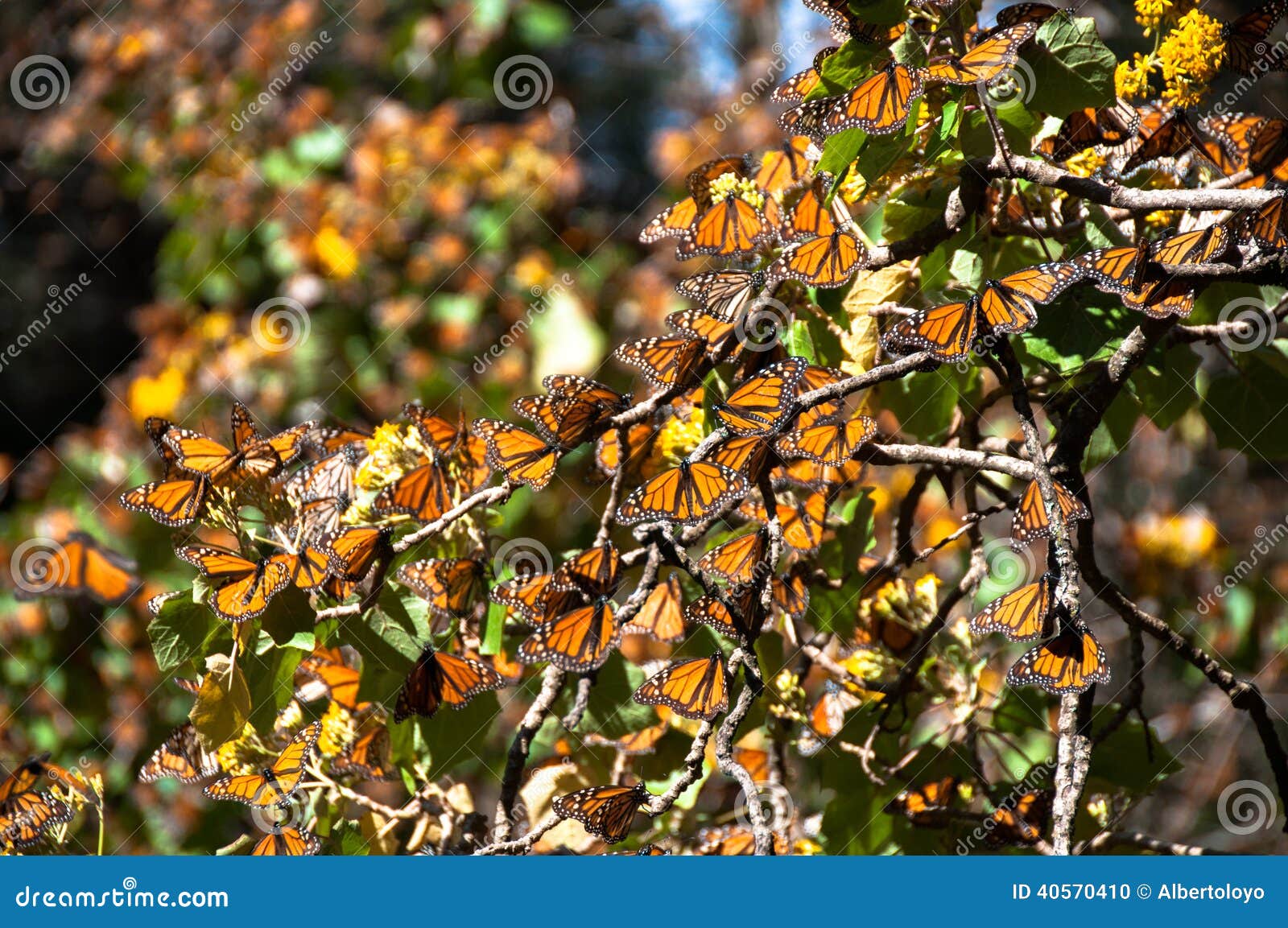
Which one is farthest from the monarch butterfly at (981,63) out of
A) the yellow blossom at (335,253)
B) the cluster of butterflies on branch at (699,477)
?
the yellow blossom at (335,253)

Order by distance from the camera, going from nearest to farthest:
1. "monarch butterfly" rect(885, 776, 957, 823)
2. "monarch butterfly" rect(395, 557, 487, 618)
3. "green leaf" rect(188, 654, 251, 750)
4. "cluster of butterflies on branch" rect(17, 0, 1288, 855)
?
"cluster of butterflies on branch" rect(17, 0, 1288, 855)
"green leaf" rect(188, 654, 251, 750)
"monarch butterfly" rect(395, 557, 487, 618)
"monarch butterfly" rect(885, 776, 957, 823)

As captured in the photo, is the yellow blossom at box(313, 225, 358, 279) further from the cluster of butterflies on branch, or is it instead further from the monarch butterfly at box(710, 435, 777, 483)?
the monarch butterfly at box(710, 435, 777, 483)

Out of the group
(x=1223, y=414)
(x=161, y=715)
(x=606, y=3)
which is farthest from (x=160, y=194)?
(x=1223, y=414)

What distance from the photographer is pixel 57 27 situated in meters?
5.28

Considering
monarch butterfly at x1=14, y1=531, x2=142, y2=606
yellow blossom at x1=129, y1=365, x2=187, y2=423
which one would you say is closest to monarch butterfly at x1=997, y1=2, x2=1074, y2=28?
monarch butterfly at x1=14, y1=531, x2=142, y2=606

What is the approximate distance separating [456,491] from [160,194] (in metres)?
4.20

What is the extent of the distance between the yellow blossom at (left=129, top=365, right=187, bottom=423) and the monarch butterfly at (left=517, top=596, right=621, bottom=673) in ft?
11.2

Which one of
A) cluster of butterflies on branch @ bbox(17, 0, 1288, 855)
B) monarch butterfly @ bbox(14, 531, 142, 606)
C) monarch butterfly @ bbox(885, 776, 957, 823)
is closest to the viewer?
cluster of butterflies on branch @ bbox(17, 0, 1288, 855)

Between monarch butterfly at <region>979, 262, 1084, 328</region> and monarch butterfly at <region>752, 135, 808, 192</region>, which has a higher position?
monarch butterfly at <region>752, 135, 808, 192</region>

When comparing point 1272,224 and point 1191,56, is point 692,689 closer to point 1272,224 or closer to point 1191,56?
point 1272,224

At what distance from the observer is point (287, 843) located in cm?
97

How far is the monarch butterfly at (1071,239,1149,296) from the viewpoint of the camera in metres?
0.88

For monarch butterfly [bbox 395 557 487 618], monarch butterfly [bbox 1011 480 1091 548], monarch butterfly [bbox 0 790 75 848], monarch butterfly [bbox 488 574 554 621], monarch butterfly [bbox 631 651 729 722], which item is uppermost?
monarch butterfly [bbox 1011 480 1091 548]

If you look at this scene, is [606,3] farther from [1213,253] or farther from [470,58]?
[1213,253]
